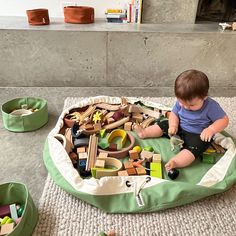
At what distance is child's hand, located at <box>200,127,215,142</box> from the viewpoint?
3.98ft

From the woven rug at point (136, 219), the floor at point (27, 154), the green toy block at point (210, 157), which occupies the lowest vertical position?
the floor at point (27, 154)

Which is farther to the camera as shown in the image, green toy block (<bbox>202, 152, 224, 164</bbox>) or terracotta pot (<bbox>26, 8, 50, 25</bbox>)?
terracotta pot (<bbox>26, 8, 50, 25</bbox>)

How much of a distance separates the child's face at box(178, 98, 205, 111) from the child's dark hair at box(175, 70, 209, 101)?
0.02 meters

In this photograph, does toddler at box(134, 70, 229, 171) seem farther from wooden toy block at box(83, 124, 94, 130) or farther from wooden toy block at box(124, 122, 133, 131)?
wooden toy block at box(83, 124, 94, 130)

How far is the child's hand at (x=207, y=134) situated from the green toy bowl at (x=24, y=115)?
0.84 metres

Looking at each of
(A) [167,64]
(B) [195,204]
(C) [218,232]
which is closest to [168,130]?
(B) [195,204]

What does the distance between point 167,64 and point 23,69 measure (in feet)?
3.43

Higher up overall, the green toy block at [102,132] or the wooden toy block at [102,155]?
the wooden toy block at [102,155]

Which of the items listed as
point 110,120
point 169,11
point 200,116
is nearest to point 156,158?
point 200,116

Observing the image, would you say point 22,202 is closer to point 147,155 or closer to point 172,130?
point 147,155

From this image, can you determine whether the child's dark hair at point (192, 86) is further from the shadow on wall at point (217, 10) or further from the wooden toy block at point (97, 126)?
the shadow on wall at point (217, 10)

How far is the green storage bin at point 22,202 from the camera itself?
900 mm

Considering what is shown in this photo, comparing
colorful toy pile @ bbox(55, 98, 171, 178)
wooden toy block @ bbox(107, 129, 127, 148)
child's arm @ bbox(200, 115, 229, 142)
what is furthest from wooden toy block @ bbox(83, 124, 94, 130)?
child's arm @ bbox(200, 115, 229, 142)

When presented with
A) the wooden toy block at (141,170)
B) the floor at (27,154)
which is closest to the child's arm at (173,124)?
the wooden toy block at (141,170)
